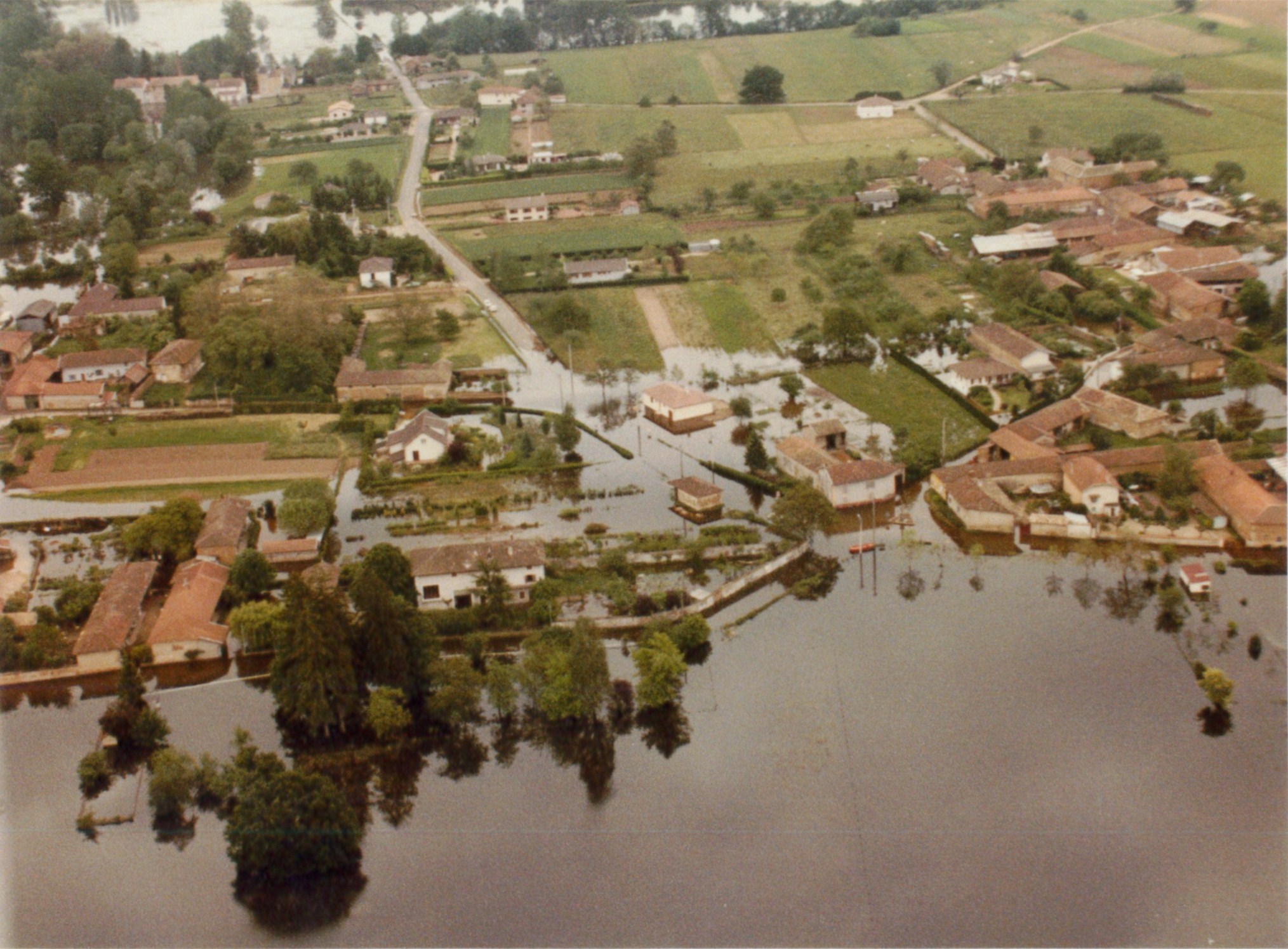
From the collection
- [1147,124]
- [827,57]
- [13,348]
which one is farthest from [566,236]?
[827,57]

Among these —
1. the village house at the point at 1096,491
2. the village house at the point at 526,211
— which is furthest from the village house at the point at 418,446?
the village house at the point at 526,211

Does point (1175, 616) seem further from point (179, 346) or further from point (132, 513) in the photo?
point (179, 346)

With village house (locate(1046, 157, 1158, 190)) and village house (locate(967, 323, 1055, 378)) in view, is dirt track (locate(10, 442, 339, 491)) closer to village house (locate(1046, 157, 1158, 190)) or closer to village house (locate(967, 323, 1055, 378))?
village house (locate(967, 323, 1055, 378))

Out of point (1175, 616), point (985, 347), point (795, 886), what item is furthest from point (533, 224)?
point (795, 886)

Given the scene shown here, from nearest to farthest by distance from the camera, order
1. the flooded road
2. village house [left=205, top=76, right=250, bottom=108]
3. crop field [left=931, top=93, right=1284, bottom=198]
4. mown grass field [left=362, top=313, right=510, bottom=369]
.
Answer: the flooded road < mown grass field [left=362, top=313, right=510, bottom=369] < crop field [left=931, top=93, right=1284, bottom=198] < village house [left=205, top=76, right=250, bottom=108]

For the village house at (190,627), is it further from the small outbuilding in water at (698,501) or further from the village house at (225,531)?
the small outbuilding in water at (698,501)

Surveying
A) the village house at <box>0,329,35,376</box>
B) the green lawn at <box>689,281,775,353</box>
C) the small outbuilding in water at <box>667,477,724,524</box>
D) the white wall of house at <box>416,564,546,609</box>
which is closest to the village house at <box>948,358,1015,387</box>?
the green lawn at <box>689,281,775,353</box>

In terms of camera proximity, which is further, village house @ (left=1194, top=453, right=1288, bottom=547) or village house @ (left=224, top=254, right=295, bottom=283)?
village house @ (left=224, top=254, right=295, bottom=283)
